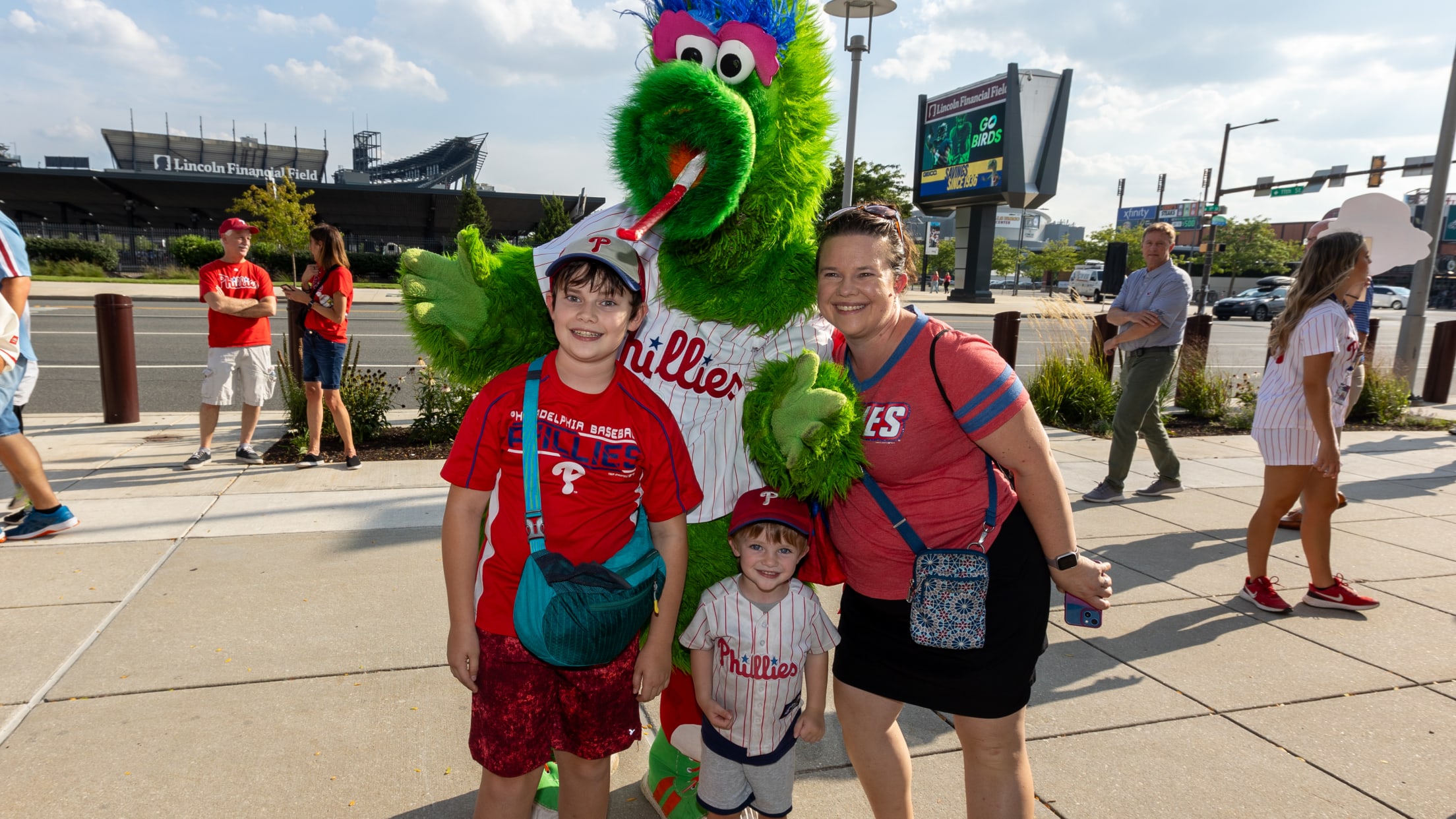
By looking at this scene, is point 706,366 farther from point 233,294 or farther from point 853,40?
point 853,40

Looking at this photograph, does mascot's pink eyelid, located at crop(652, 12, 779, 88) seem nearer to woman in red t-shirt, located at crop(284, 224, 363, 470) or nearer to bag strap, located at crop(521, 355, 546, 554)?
bag strap, located at crop(521, 355, 546, 554)

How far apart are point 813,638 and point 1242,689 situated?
221cm

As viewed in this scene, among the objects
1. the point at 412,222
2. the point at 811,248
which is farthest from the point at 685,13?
the point at 412,222

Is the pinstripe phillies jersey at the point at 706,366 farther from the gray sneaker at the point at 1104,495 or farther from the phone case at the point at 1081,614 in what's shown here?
the gray sneaker at the point at 1104,495

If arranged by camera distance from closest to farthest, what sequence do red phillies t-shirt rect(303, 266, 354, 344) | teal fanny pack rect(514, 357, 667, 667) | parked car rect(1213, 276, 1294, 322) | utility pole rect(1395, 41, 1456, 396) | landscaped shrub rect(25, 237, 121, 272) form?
teal fanny pack rect(514, 357, 667, 667) < red phillies t-shirt rect(303, 266, 354, 344) < utility pole rect(1395, 41, 1456, 396) < landscaped shrub rect(25, 237, 121, 272) < parked car rect(1213, 276, 1294, 322)

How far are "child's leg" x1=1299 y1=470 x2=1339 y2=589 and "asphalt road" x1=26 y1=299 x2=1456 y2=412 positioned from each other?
4466mm

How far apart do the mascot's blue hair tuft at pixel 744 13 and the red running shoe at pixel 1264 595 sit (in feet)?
11.8

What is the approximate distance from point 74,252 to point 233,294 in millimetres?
29281

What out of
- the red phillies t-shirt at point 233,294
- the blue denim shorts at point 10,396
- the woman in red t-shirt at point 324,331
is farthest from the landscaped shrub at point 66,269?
the blue denim shorts at point 10,396

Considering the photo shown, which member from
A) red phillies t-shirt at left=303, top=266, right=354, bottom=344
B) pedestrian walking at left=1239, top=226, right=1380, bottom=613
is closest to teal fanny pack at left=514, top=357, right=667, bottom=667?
pedestrian walking at left=1239, top=226, right=1380, bottom=613

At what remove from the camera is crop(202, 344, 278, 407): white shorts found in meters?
5.68

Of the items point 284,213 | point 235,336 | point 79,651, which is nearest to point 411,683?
point 79,651

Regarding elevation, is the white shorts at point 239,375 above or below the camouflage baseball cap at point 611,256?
below

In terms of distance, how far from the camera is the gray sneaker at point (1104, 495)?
5820 millimetres
